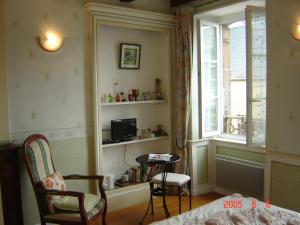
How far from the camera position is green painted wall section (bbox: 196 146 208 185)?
410 cm

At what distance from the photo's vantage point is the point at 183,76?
156 inches

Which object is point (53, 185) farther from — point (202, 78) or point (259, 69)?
point (259, 69)

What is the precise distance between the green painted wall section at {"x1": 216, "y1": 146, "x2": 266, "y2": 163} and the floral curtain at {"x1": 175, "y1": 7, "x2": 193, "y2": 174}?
0.51 m

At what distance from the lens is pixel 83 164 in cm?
342

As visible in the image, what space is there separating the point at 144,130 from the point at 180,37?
4.58 ft

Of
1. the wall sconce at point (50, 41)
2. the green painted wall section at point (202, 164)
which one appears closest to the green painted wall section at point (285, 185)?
the green painted wall section at point (202, 164)

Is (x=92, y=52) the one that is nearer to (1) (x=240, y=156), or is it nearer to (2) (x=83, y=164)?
(2) (x=83, y=164)

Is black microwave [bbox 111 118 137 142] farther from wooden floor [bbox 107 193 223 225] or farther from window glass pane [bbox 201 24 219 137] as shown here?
window glass pane [bbox 201 24 219 137]

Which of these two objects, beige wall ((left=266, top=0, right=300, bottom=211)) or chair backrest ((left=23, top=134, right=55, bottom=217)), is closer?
chair backrest ((left=23, top=134, right=55, bottom=217))

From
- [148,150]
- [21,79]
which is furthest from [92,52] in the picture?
[148,150]

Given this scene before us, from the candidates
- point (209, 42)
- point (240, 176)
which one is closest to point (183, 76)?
point (209, 42)

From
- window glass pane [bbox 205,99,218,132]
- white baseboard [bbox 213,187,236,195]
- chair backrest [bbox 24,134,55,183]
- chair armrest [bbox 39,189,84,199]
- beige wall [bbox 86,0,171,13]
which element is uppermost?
beige wall [bbox 86,0,171,13]

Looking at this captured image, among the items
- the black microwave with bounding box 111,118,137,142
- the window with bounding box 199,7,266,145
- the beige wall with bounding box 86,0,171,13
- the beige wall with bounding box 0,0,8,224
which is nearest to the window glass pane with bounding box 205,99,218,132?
the window with bounding box 199,7,266,145

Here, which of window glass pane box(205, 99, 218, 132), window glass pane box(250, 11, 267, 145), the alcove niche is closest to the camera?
window glass pane box(250, 11, 267, 145)
